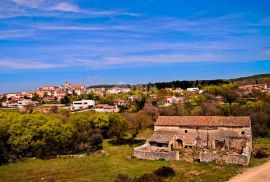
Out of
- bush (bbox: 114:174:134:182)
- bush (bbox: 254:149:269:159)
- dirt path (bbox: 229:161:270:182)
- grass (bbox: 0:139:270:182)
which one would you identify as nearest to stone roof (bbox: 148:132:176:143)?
grass (bbox: 0:139:270:182)

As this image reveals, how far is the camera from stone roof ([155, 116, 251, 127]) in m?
41.7

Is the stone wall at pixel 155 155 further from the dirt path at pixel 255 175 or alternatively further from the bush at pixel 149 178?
the dirt path at pixel 255 175

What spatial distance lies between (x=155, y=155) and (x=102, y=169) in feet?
22.0

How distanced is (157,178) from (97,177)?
226 inches

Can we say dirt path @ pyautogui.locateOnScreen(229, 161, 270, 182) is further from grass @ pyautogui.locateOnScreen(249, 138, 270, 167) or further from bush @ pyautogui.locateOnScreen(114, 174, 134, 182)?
bush @ pyautogui.locateOnScreen(114, 174, 134, 182)

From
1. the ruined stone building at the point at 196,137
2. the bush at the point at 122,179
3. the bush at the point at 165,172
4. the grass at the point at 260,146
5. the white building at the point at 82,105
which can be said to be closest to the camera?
the bush at the point at 122,179

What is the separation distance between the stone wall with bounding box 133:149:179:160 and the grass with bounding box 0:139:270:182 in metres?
0.89

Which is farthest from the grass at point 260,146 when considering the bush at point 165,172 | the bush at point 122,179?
the bush at point 122,179

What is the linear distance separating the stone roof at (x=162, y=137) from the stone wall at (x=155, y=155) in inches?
146

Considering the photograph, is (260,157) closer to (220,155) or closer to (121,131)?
(220,155)

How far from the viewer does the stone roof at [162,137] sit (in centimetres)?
4172

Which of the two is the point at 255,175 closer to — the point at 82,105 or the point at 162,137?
the point at 162,137

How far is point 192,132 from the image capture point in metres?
43.9

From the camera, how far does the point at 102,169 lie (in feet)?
112
